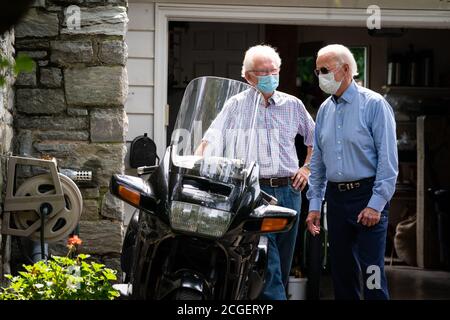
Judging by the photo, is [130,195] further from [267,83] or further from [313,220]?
[267,83]

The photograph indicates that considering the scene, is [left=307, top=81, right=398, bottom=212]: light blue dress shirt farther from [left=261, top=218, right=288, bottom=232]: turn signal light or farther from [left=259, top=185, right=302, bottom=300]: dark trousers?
[left=261, top=218, right=288, bottom=232]: turn signal light

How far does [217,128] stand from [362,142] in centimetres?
99

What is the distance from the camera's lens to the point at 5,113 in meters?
5.92

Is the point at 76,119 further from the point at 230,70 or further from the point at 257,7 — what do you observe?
the point at 230,70

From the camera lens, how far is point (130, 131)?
7.48m

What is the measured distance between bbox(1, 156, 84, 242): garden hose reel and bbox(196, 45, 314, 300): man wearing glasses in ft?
Answer: 3.79

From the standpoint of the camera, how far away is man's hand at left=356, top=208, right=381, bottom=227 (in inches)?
190

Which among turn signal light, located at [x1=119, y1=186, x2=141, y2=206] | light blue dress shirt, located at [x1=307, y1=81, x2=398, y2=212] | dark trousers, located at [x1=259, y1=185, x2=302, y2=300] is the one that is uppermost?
light blue dress shirt, located at [x1=307, y1=81, x2=398, y2=212]

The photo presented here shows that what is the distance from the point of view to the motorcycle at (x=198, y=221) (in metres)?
3.87

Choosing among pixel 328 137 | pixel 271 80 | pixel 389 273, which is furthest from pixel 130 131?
pixel 389 273

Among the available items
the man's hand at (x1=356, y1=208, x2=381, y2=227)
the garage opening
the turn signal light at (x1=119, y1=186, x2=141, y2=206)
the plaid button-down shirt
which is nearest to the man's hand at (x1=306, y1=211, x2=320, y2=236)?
the plaid button-down shirt

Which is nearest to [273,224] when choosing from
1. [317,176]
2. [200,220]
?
[200,220]
